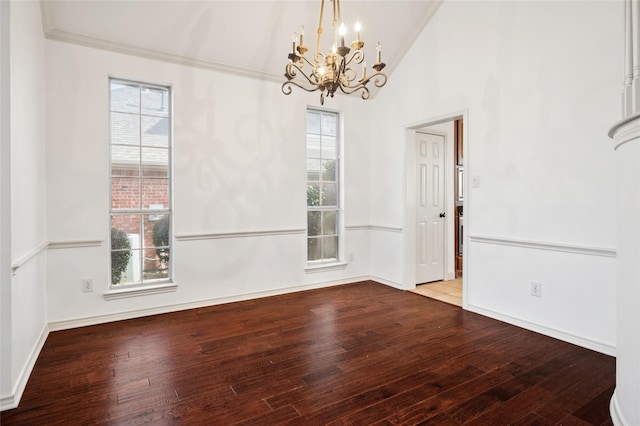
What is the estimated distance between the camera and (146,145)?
12.0 feet

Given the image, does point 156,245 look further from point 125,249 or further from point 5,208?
point 5,208

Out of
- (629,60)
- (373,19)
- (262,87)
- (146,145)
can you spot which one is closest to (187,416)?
(146,145)

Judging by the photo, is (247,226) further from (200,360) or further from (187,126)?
(200,360)

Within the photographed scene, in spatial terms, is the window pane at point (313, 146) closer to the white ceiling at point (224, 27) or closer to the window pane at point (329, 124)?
the window pane at point (329, 124)

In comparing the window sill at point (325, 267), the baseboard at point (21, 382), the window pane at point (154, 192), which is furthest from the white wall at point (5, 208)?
the window sill at point (325, 267)

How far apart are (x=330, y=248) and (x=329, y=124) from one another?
1683 millimetres

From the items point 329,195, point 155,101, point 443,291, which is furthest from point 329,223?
point 155,101

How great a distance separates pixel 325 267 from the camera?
4.76 metres

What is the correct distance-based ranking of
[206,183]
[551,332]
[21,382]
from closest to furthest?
[21,382] < [551,332] < [206,183]

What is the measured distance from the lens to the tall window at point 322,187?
4.72 metres

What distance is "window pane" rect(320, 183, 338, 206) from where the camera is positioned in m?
4.84

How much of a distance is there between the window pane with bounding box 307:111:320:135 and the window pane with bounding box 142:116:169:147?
1.74 m

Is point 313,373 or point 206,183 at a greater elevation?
point 206,183

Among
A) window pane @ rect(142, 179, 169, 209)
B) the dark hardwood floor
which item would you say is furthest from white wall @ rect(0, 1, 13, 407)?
window pane @ rect(142, 179, 169, 209)
